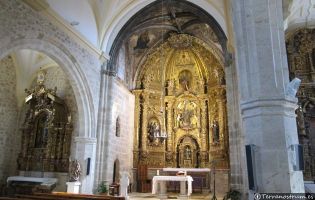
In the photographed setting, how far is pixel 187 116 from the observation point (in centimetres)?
1833

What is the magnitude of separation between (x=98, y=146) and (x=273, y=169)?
8686mm

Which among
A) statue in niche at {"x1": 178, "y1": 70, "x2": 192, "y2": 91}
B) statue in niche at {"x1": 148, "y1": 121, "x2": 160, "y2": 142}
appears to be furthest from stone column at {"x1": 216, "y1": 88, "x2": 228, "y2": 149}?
statue in niche at {"x1": 148, "y1": 121, "x2": 160, "y2": 142}

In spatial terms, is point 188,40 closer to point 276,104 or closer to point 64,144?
point 64,144

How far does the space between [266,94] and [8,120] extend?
12.5 meters

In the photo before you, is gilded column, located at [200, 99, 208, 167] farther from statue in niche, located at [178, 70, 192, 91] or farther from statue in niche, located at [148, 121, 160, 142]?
statue in niche, located at [148, 121, 160, 142]

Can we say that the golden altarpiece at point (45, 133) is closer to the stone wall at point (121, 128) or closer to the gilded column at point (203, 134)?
the stone wall at point (121, 128)

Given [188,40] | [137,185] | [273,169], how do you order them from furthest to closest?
[188,40]
[137,185]
[273,169]

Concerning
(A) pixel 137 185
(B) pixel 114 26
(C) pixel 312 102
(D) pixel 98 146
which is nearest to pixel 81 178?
(D) pixel 98 146

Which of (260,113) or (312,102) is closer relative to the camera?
(260,113)

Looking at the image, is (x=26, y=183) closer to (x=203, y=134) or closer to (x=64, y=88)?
(x=64, y=88)

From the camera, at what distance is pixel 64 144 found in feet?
40.9

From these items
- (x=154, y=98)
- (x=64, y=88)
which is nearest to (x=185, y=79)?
(x=154, y=98)

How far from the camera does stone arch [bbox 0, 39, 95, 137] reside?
32.1 ft

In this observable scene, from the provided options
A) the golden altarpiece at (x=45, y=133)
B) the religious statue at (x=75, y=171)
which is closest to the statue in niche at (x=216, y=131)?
the golden altarpiece at (x=45, y=133)
